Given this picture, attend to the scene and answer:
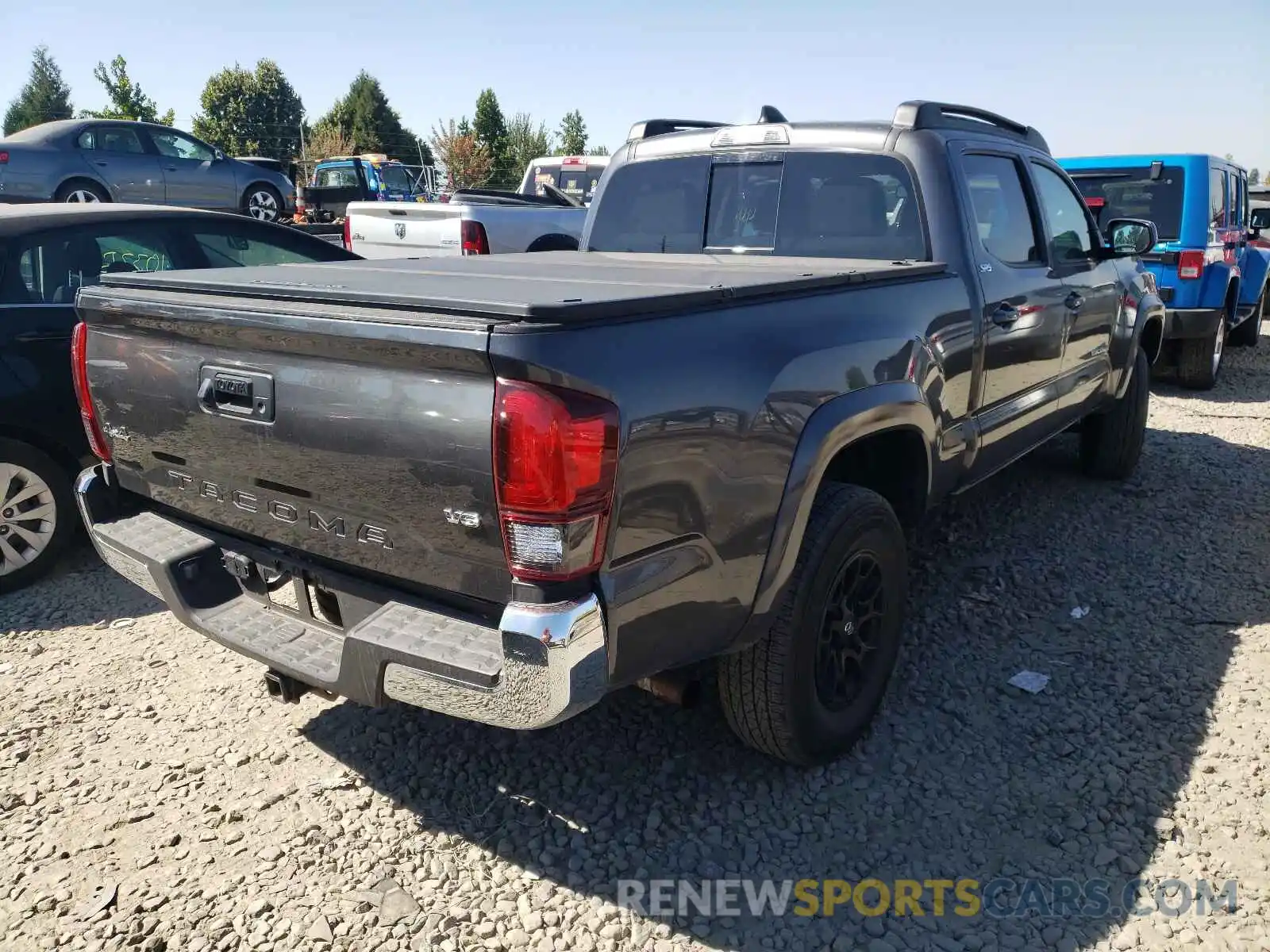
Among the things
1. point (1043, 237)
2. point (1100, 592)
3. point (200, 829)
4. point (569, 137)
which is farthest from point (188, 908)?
point (569, 137)

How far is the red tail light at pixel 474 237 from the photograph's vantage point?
8.66 meters

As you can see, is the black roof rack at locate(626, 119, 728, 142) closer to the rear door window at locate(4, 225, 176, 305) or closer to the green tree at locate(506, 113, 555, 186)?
the rear door window at locate(4, 225, 176, 305)

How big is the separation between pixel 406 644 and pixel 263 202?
15726 mm

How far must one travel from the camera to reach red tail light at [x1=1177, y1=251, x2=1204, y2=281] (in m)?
7.68

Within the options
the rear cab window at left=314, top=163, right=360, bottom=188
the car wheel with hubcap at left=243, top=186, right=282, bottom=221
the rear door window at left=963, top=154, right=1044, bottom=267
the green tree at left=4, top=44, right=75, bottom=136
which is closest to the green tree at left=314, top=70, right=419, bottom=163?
the green tree at left=4, top=44, right=75, bottom=136

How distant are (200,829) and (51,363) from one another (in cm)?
258

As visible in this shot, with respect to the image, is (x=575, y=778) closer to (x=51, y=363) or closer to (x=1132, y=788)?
(x=1132, y=788)

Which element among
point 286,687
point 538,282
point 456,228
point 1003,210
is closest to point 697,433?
point 538,282

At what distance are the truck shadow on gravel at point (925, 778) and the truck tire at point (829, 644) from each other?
0.22 metres

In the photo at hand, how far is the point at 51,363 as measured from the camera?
4.21 metres

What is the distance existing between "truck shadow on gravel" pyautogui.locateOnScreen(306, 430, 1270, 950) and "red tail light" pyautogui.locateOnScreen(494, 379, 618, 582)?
3.45 ft

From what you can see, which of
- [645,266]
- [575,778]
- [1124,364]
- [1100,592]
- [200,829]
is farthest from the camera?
[1124,364]

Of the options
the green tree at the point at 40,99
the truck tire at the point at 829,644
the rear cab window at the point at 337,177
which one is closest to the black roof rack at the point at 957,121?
the truck tire at the point at 829,644

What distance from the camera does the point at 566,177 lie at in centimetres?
1622
